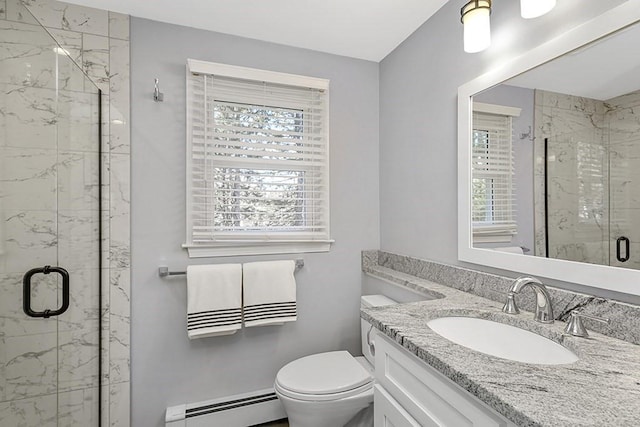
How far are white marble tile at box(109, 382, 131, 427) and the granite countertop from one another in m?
1.46

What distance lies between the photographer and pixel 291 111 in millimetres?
1976

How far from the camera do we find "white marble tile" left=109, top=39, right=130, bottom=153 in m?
1.65

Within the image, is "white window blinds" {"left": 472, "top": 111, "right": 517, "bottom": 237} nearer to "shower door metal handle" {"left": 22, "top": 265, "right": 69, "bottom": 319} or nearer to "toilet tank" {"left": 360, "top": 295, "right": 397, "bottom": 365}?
"toilet tank" {"left": 360, "top": 295, "right": 397, "bottom": 365}

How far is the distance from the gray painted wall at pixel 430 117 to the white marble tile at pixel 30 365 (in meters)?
1.75

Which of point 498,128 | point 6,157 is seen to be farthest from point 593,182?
point 6,157

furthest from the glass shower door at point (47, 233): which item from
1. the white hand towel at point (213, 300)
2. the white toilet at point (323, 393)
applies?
the white toilet at point (323, 393)

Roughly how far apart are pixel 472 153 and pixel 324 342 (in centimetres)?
144

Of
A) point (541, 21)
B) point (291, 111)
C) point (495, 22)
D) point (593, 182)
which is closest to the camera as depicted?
point (593, 182)

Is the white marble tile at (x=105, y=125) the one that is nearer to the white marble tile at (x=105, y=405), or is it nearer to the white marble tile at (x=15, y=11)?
the white marble tile at (x=15, y=11)

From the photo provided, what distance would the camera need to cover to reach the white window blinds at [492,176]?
127 cm

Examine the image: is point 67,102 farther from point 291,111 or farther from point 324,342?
point 324,342

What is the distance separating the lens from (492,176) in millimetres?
1344

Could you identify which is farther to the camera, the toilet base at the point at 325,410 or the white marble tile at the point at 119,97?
the white marble tile at the point at 119,97

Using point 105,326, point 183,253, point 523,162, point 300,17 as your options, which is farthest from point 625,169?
point 105,326
